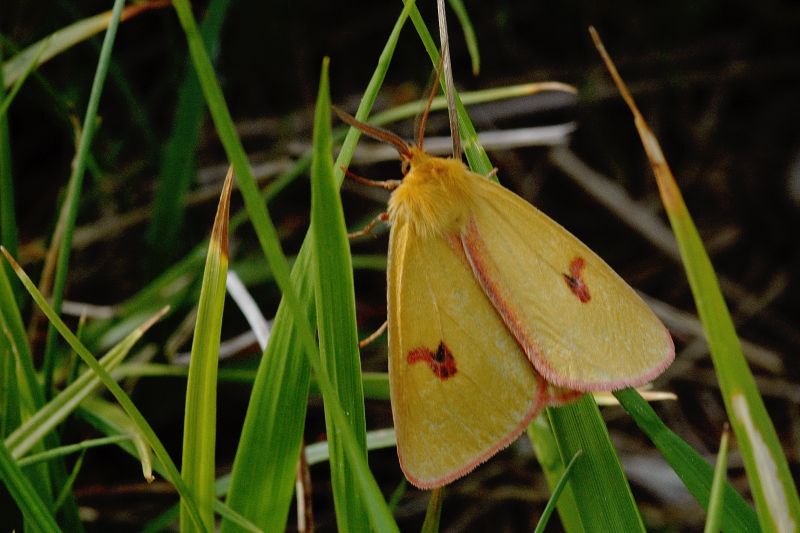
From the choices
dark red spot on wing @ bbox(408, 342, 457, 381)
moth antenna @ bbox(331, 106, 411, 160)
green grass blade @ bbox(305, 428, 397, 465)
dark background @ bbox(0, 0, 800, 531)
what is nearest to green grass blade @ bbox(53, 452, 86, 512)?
green grass blade @ bbox(305, 428, 397, 465)

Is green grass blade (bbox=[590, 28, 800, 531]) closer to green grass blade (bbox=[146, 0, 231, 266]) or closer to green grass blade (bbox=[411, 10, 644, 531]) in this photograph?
green grass blade (bbox=[411, 10, 644, 531])

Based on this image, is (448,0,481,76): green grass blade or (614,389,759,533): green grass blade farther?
(448,0,481,76): green grass blade

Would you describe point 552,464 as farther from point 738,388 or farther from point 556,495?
point 738,388

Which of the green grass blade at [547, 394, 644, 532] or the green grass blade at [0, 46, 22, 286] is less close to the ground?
the green grass blade at [0, 46, 22, 286]

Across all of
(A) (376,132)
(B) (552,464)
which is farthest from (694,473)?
(A) (376,132)

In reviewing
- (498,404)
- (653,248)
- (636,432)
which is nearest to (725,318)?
(498,404)

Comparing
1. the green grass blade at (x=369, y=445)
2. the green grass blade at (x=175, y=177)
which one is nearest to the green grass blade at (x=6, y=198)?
the green grass blade at (x=175, y=177)
